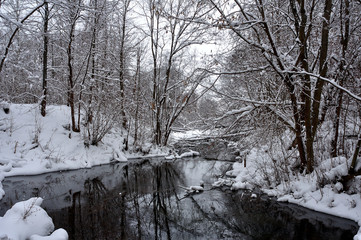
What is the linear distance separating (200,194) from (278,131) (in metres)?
3.31

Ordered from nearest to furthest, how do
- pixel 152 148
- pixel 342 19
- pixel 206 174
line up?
pixel 342 19, pixel 206 174, pixel 152 148

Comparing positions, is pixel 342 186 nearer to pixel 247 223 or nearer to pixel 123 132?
pixel 247 223

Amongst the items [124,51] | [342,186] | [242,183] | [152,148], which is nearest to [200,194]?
[242,183]

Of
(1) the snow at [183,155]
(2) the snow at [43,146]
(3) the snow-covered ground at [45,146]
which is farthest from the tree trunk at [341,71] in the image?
(2) the snow at [43,146]

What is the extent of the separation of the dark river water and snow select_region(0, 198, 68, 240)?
0.51m

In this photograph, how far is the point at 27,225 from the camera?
14.9 feet

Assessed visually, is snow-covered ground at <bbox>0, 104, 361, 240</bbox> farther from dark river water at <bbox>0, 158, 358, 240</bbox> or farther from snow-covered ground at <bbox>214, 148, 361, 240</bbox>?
dark river water at <bbox>0, 158, 358, 240</bbox>

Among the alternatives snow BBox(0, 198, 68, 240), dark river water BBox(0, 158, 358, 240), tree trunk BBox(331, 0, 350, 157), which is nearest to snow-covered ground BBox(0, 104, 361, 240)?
snow BBox(0, 198, 68, 240)

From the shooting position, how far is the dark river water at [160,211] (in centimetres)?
528

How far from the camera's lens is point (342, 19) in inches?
254

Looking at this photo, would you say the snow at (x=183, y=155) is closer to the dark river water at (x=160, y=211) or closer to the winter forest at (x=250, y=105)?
the winter forest at (x=250, y=105)

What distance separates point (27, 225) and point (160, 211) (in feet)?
10.4

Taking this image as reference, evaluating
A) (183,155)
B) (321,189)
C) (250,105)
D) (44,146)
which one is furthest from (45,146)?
A: (321,189)

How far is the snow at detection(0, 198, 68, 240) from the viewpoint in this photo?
4.33 meters
